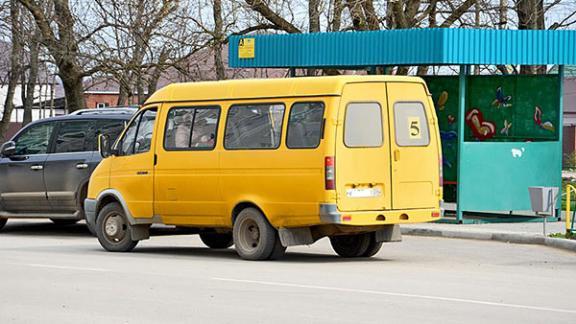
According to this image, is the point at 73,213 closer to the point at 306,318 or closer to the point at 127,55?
the point at 306,318

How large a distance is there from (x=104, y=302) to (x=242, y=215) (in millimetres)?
4525

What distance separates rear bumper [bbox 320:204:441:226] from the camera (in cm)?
1486

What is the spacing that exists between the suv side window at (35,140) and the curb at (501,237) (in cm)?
603

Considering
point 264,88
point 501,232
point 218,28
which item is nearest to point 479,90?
point 501,232

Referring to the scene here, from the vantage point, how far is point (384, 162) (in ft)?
50.4

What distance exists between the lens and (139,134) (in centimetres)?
1727

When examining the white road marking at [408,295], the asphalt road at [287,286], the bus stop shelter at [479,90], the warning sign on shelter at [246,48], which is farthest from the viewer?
the warning sign on shelter at [246,48]

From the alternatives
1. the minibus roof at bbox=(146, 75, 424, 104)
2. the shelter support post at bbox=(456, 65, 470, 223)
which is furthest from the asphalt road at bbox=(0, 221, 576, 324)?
the shelter support post at bbox=(456, 65, 470, 223)

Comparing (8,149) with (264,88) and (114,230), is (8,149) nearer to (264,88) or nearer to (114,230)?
(114,230)

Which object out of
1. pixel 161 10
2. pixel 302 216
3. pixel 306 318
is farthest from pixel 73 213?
pixel 161 10

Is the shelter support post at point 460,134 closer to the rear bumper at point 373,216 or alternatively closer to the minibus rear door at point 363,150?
the rear bumper at point 373,216

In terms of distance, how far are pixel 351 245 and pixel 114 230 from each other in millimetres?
3218

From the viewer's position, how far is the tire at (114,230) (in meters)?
17.3

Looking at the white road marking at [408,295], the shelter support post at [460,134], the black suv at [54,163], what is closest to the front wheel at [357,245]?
the white road marking at [408,295]
